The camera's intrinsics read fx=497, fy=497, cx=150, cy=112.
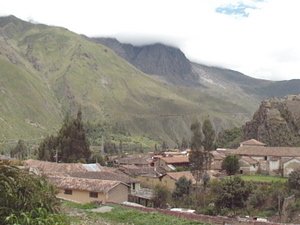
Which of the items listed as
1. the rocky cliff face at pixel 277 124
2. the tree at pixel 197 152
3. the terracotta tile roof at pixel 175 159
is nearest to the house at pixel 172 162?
the terracotta tile roof at pixel 175 159

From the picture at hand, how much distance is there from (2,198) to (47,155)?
215 feet

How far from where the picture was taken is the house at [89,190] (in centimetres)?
4134

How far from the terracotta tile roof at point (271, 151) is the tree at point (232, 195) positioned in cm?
2531

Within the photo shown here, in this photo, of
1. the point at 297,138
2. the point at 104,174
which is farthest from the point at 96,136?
the point at 104,174

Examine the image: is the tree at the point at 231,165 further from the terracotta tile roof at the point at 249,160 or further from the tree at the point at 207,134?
the tree at the point at 207,134

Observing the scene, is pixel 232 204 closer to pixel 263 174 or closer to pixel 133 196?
pixel 133 196

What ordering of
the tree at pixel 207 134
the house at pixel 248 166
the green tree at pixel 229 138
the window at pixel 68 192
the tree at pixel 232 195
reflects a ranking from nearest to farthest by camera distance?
the window at pixel 68 192 → the tree at pixel 232 195 → the tree at pixel 207 134 → the house at pixel 248 166 → the green tree at pixel 229 138

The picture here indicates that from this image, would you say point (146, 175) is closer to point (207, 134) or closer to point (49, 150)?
point (49, 150)

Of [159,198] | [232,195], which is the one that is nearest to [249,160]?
[159,198]

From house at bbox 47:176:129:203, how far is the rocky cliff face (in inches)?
2573

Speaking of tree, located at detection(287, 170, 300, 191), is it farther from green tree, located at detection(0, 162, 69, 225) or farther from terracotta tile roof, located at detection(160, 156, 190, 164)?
green tree, located at detection(0, 162, 69, 225)

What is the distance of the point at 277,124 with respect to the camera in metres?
104

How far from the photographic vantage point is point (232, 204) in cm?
5166

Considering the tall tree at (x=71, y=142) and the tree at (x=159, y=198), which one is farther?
the tall tree at (x=71, y=142)
